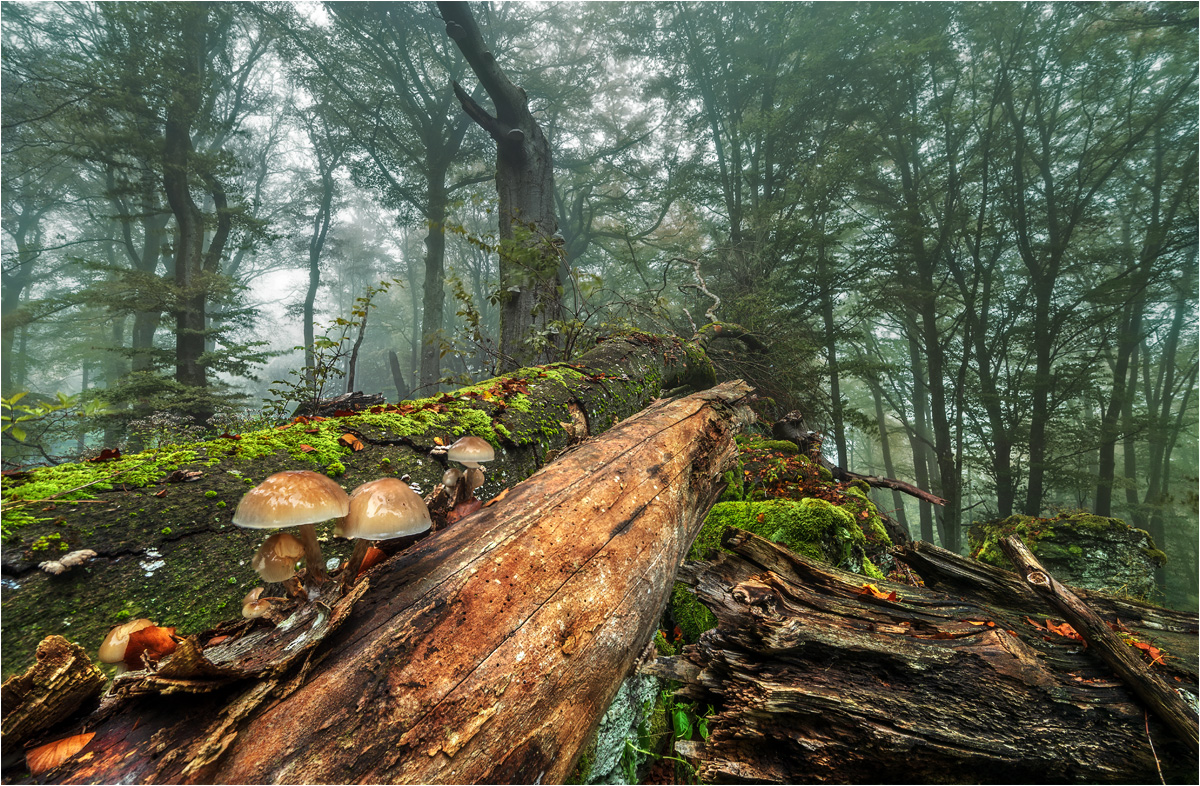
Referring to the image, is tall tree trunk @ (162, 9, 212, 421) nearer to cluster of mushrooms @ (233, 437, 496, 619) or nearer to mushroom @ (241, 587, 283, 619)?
mushroom @ (241, 587, 283, 619)

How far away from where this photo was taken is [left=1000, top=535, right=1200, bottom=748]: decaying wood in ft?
5.02

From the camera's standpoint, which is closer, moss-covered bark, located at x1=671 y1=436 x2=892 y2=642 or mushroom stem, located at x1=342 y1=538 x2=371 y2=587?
mushroom stem, located at x1=342 y1=538 x2=371 y2=587

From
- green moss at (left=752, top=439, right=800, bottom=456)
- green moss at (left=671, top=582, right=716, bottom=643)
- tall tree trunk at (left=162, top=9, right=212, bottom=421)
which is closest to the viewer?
green moss at (left=671, top=582, right=716, bottom=643)

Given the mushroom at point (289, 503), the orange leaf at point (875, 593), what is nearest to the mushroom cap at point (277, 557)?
the mushroom at point (289, 503)

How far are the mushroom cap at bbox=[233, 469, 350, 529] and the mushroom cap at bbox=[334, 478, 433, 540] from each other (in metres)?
0.06

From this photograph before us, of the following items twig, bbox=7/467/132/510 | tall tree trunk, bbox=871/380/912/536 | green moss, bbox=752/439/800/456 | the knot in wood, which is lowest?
tall tree trunk, bbox=871/380/912/536

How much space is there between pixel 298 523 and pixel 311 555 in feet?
1.33

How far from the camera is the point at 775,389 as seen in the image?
821 centimetres

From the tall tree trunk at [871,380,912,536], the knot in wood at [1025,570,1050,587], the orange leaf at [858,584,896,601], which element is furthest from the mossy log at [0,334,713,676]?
the tall tree trunk at [871,380,912,536]

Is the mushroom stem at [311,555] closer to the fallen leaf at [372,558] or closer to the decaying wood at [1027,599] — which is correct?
the fallen leaf at [372,558]

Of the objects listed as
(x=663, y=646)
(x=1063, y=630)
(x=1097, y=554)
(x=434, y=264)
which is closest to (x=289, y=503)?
(x=663, y=646)

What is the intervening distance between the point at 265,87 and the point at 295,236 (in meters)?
7.21

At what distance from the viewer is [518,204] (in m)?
8.05

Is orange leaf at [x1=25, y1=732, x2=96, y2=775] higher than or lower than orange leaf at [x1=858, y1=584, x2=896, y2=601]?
higher
